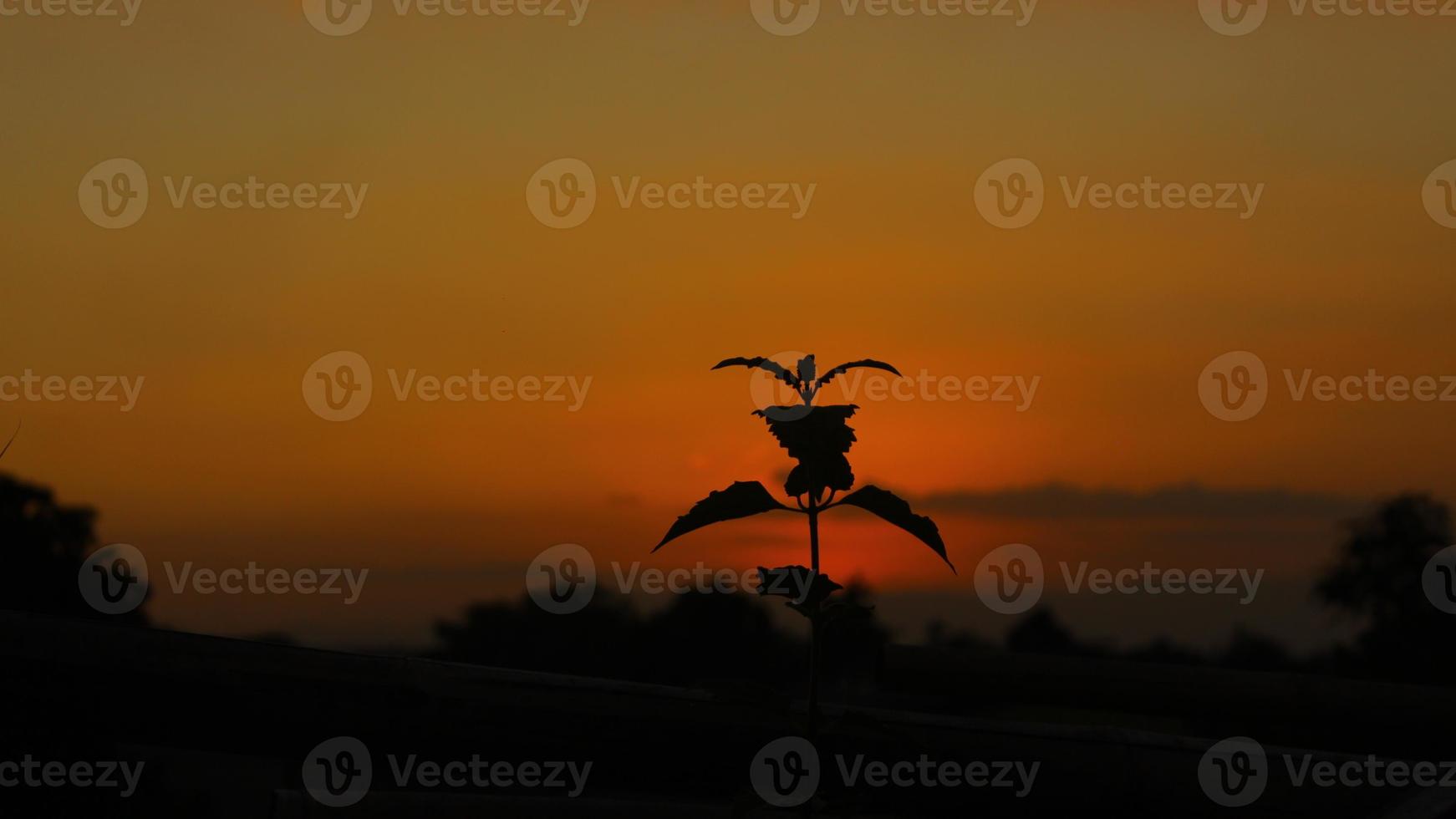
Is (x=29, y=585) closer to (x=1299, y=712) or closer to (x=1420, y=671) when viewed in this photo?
(x=1299, y=712)

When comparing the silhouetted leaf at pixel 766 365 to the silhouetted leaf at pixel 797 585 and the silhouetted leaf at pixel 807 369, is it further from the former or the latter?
the silhouetted leaf at pixel 797 585

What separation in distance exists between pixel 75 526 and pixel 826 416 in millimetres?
5498

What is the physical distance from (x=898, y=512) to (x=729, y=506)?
0.36 metres

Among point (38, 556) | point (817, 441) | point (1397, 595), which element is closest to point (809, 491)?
point (817, 441)

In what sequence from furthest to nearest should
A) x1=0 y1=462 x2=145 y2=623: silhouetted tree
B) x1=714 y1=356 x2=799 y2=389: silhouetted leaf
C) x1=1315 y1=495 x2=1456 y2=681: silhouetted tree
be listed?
1. x1=1315 y1=495 x2=1456 y2=681: silhouetted tree
2. x1=0 y1=462 x2=145 y2=623: silhouetted tree
3. x1=714 y1=356 x2=799 y2=389: silhouetted leaf

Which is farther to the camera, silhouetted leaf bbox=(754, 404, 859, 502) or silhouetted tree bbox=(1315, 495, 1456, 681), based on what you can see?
silhouetted tree bbox=(1315, 495, 1456, 681)

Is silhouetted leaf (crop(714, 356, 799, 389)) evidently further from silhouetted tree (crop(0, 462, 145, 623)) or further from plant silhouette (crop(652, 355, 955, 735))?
silhouetted tree (crop(0, 462, 145, 623))

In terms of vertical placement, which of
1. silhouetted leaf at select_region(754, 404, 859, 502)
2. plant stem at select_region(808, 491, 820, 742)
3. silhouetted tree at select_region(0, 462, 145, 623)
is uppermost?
silhouetted tree at select_region(0, 462, 145, 623)

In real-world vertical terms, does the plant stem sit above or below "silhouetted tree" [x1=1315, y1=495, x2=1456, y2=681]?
below

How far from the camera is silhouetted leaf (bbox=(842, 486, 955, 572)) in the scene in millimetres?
2582

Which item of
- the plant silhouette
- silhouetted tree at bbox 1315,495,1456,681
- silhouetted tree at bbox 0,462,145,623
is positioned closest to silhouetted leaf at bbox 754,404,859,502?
the plant silhouette

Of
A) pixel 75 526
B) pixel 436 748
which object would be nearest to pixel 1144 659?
pixel 436 748

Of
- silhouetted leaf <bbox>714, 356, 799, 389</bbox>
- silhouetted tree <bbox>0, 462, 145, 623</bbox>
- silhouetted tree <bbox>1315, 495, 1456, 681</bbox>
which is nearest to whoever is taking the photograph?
silhouetted leaf <bbox>714, 356, 799, 389</bbox>

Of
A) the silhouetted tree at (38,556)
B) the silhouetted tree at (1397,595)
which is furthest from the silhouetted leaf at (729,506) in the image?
the silhouetted tree at (1397,595)
